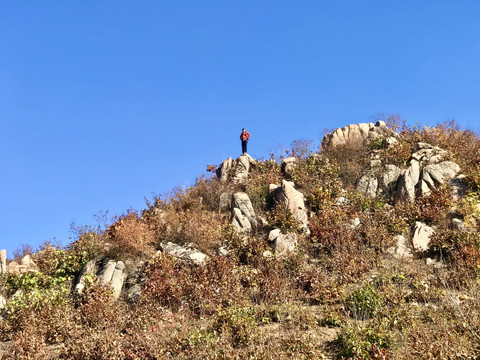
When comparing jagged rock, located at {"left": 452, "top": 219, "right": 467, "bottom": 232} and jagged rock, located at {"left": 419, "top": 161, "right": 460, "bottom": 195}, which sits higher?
jagged rock, located at {"left": 419, "top": 161, "right": 460, "bottom": 195}

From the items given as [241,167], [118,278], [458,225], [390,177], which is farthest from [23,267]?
[458,225]

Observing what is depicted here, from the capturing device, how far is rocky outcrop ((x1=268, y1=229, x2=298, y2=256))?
1759cm

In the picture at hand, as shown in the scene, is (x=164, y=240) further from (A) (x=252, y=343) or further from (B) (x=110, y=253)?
(A) (x=252, y=343)

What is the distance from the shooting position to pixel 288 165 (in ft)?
82.8

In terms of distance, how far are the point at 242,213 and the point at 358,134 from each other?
1094 cm

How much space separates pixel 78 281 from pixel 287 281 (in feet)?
27.2

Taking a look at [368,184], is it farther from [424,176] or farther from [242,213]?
[242,213]

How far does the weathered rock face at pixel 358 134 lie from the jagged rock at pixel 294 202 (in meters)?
7.08

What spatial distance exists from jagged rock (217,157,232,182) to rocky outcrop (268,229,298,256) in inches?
308

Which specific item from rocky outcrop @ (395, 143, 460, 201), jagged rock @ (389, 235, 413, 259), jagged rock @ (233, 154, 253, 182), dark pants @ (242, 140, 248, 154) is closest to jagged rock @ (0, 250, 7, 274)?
jagged rock @ (233, 154, 253, 182)

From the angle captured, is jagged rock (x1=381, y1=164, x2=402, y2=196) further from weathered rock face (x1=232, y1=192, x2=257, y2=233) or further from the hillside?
weathered rock face (x1=232, y1=192, x2=257, y2=233)

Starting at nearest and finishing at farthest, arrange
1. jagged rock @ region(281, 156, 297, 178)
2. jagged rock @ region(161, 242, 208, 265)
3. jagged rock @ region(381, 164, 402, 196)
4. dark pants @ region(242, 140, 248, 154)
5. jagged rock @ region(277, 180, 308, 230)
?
1. jagged rock @ region(161, 242, 208, 265)
2. jagged rock @ region(277, 180, 308, 230)
3. jagged rock @ region(381, 164, 402, 196)
4. jagged rock @ region(281, 156, 297, 178)
5. dark pants @ region(242, 140, 248, 154)

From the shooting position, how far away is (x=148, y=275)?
1702 cm

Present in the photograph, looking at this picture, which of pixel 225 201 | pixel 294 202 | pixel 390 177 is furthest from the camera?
pixel 225 201
